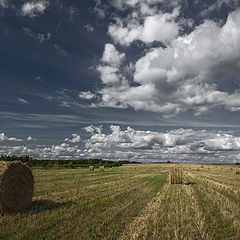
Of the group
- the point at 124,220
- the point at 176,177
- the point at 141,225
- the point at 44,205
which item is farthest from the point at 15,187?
the point at 176,177

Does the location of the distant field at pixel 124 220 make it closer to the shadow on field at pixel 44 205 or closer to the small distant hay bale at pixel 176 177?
the shadow on field at pixel 44 205

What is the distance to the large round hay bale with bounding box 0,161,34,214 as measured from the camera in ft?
37.7

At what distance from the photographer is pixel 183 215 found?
10.7 m

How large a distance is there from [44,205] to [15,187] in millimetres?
1788

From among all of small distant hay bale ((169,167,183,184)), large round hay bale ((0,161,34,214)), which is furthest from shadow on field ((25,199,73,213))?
small distant hay bale ((169,167,183,184))

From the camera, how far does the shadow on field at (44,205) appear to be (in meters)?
11.8

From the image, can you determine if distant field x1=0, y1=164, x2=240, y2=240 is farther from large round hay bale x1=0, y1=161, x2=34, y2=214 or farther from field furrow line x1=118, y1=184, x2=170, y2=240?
large round hay bale x1=0, y1=161, x2=34, y2=214

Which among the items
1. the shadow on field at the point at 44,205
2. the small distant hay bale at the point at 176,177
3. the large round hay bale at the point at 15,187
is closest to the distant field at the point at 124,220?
the shadow on field at the point at 44,205

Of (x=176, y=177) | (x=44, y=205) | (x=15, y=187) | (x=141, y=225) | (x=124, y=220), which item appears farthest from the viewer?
(x=176, y=177)

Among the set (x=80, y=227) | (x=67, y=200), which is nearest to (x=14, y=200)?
(x=67, y=200)

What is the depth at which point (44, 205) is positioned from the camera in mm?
12625

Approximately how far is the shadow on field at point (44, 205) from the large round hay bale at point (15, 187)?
47cm

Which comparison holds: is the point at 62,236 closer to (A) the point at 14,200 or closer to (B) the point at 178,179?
(A) the point at 14,200

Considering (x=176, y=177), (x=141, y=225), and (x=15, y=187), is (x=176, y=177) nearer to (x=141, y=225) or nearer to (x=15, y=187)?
(x=141, y=225)
